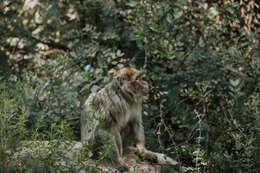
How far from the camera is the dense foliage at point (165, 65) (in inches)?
229

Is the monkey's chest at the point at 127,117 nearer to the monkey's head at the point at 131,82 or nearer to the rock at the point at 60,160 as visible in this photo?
the monkey's head at the point at 131,82

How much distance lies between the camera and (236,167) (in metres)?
5.01

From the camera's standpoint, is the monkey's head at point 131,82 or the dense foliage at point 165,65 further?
the dense foliage at point 165,65

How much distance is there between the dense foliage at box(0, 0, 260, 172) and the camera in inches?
229

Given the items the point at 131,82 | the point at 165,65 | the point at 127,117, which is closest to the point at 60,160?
the point at 127,117

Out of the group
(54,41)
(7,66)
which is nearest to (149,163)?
(7,66)

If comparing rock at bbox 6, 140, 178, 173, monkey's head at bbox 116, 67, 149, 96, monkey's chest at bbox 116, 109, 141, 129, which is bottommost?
rock at bbox 6, 140, 178, 173

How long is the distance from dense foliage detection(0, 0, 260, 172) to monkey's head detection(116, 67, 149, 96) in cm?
87

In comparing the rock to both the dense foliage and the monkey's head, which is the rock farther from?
the monkey's head

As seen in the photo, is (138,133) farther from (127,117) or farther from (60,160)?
(60,160)

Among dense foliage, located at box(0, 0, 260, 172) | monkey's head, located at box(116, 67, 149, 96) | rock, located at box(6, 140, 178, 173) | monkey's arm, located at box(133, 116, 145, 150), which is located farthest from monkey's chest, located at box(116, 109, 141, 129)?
dense foliage, located at box(0, 0, 260, 172)

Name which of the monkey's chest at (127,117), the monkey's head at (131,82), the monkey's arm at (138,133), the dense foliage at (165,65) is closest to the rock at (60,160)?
the monkey's arm at (138,133)

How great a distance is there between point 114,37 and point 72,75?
1201mm

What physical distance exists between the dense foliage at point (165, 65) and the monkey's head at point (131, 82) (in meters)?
0.87
